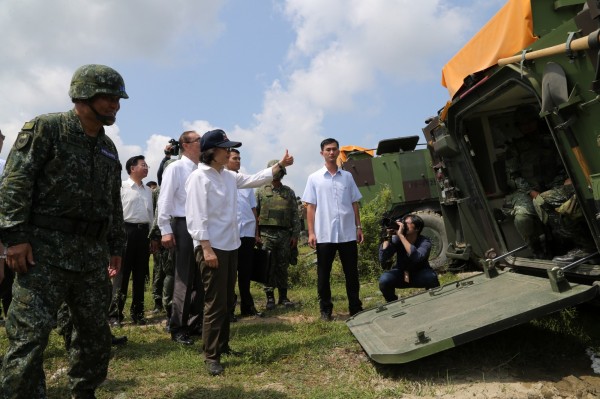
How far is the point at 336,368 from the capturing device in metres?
3.67

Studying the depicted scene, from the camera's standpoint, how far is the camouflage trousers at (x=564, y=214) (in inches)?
156

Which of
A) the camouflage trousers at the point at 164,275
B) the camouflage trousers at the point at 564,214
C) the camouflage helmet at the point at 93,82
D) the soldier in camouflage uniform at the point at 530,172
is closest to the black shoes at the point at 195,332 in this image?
the camouflage trousers at the point at 164,275

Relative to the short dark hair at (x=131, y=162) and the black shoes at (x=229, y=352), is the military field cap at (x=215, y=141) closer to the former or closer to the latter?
the black shoes at (x=229, y=352)

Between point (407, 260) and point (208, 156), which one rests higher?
point (208, 156)

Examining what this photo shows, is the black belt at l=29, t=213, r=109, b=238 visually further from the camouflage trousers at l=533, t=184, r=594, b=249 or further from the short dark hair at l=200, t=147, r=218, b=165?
the camouflage trousers at l=533, t=184, r=594, b=249

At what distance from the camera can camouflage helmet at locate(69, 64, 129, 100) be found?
9.05 ft

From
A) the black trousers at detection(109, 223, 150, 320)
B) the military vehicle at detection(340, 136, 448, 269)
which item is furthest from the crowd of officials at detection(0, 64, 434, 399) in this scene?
the military vehicle at detection(340, 136, 448, 269)

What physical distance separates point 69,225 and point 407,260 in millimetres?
3196

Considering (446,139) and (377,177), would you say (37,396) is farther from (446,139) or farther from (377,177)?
(377,177)

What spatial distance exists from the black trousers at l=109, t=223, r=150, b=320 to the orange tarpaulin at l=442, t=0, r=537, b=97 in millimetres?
3583

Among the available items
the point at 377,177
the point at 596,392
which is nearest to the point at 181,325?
the point at 596,392

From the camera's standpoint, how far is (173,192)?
A: 15.3 feet

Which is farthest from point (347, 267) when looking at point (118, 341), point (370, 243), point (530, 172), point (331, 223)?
point (370, 243)

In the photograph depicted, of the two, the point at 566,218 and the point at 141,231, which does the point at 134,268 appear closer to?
the point at 141,231
